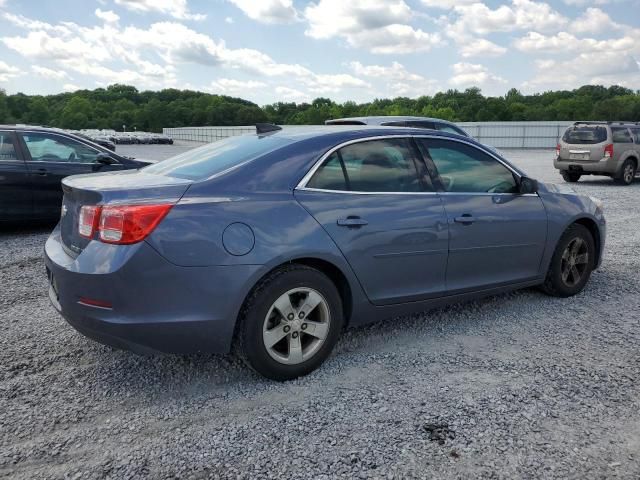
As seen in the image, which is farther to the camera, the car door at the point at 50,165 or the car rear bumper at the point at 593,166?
the car rear bumper at the point at 593,166

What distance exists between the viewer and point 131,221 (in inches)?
124

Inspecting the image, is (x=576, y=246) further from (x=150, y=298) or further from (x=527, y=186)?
(x=150, y=298)

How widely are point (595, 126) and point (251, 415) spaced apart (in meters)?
15.5

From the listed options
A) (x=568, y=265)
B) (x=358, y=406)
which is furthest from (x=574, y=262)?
(x=358, y=406)

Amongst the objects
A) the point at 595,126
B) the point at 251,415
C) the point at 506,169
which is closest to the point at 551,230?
the point at 506,169

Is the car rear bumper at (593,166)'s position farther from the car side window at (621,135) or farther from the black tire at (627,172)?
the car side window at (621,135)

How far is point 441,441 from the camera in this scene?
2.95 meters

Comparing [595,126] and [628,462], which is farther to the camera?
[595,126]

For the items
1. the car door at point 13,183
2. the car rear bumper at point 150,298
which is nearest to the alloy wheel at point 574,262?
the car rear bumper at point 150,298

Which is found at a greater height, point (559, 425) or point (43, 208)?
point (43, 208)

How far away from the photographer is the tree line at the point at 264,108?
78188 millimetres

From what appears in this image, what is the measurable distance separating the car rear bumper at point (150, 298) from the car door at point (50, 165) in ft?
17.7

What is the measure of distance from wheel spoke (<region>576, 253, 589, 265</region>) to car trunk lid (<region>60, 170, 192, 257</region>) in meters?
3.70

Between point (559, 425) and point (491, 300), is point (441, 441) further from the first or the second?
point (491, 300)
